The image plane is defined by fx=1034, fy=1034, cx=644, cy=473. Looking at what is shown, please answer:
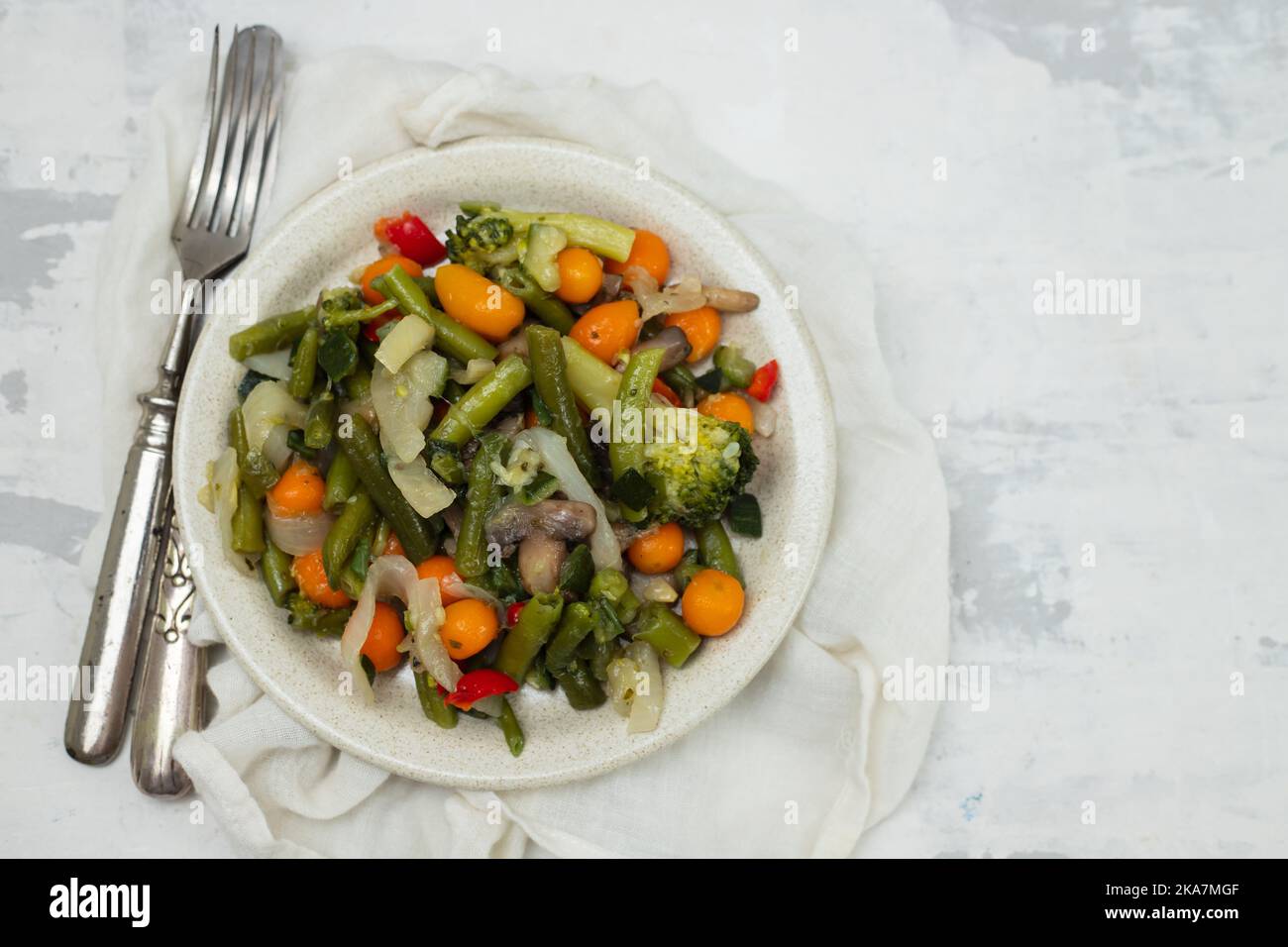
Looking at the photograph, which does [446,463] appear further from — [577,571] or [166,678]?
[166,678]

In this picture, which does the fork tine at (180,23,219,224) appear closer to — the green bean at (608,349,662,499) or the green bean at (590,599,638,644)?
the green bean at (608,349,662,499)

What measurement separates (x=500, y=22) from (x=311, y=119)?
847 millimetres

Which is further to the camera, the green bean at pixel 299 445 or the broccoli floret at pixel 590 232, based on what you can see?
the broccoli floret at pixel 590 232

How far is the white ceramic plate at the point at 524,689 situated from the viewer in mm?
3412

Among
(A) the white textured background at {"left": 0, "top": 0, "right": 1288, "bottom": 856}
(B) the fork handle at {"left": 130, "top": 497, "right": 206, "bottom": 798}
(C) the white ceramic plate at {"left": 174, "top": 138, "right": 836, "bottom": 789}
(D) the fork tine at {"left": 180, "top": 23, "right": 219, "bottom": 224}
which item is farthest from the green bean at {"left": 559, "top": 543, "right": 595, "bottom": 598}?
(D) the fork tine at {"left": 180, "top": 23, "right": 219, "bottom": 224}

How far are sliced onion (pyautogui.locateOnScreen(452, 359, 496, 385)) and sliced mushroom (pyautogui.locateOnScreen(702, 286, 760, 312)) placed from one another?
78cm

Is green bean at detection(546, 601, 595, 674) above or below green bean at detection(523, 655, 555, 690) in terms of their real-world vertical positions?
above

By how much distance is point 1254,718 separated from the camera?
3.97 m

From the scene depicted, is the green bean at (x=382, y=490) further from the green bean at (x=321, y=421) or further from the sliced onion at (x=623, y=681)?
the sliced onion at (x=623, y=681)

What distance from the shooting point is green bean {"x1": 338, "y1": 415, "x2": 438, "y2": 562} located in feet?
10.6

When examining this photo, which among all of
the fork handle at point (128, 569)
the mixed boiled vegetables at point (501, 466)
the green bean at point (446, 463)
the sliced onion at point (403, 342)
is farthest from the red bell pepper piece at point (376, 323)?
the fork handle at point (128, 569)

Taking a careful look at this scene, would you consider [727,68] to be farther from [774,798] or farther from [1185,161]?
[774,798]

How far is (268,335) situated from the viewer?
3.42m

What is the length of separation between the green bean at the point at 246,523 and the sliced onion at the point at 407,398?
0.51m
